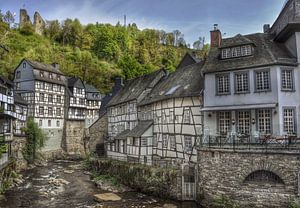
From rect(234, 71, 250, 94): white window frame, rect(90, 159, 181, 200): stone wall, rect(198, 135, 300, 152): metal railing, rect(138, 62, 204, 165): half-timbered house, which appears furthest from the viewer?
rect(138, 62, 204, 165): half-timbered house

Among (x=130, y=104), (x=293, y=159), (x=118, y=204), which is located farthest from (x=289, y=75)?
(x=130, y=104)

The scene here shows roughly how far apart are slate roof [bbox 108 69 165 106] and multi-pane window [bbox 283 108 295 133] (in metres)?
15.5

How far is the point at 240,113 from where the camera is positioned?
19.5 metres

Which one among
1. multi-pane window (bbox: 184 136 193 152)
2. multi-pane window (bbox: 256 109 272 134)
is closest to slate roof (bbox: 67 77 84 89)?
multi-pane window (bbox: 184 136 193 152)

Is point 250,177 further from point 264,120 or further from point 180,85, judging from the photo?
point 180,85

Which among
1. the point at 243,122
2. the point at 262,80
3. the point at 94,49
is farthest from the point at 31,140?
the point at 94,49

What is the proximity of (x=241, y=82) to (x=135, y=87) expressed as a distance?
1700 centimetres

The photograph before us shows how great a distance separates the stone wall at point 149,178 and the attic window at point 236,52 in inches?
326

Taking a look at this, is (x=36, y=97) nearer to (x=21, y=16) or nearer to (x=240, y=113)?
(x=240, y=113)

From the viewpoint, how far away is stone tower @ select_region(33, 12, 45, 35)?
77.8 meters

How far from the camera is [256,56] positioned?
19.6 metres

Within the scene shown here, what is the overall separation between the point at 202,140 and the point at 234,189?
3618mm

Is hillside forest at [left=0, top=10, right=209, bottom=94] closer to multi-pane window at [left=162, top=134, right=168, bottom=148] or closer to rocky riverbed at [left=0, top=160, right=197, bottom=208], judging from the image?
rocky riverbed at [left=0, top=160, right=197, bottom=208]

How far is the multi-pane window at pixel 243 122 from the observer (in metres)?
19.3
